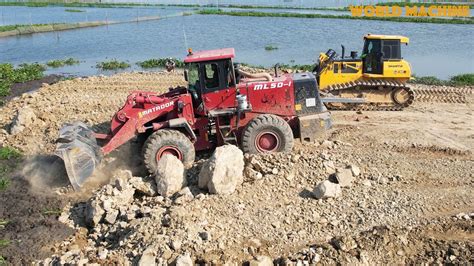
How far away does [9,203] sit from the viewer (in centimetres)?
998

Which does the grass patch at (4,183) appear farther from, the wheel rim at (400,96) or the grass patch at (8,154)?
the wheel rim at (400,96)

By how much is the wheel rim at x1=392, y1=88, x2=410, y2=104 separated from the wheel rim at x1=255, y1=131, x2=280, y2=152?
689 cm

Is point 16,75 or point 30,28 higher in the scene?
point 30,28

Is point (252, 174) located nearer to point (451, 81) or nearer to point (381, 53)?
point (381, 53)

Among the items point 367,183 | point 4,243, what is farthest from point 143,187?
point 367,183

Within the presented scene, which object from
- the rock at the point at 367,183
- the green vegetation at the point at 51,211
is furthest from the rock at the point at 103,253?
the rock at the point at 367,183

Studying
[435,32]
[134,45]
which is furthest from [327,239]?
[435,32]

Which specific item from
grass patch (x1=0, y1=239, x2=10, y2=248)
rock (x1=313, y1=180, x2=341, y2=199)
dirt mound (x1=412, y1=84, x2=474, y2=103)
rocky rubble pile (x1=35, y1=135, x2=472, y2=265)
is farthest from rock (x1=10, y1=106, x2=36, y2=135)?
dirt mound (x1=412, y1=84, x2=474, y2=103)

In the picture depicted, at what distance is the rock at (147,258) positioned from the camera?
721cm

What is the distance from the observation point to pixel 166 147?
1048 cm

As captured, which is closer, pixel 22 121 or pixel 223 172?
pixel 223 172

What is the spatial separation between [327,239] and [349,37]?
108 feet

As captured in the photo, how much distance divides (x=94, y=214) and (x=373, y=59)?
36.5 feet

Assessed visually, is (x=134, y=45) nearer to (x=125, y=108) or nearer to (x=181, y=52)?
(x=181, y=52)
